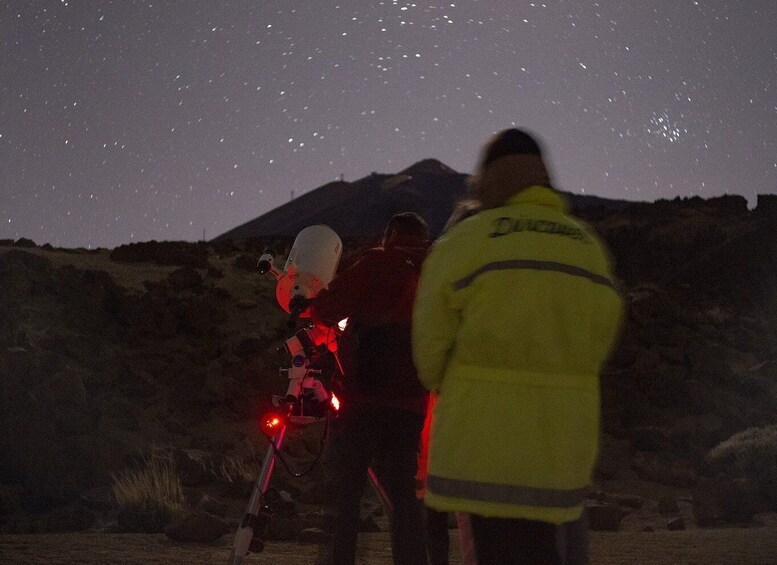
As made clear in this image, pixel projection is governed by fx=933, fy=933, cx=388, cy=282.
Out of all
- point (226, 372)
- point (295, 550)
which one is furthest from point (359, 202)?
point (295, 550)

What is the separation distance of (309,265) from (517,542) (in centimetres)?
205

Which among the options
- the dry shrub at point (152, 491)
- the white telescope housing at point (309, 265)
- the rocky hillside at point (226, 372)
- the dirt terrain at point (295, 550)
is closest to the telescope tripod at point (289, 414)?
the white telescope housing at point (309, 265)

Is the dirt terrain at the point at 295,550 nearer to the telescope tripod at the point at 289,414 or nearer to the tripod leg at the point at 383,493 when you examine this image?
the telescope tripod at the point at 289,414

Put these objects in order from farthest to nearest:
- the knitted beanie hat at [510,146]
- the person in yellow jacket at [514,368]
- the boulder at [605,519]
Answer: the boulder at [605,519], the knitted beanie hat at [510,146], the person in yellow jacket at [514,368]

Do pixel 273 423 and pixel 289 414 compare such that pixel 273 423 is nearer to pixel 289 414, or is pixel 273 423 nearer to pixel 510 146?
pixel 289 414

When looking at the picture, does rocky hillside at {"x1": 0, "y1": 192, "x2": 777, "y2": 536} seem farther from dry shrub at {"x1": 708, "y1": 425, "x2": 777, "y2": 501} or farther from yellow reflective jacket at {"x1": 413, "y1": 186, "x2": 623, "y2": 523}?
yellow reflective jacket at {"x1": 413, "y1": 186, "x2": 623, "y2": 523}

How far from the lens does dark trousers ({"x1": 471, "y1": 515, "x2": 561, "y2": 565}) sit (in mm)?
2182

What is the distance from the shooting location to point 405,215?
3.75m

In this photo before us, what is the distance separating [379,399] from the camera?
3.53 m

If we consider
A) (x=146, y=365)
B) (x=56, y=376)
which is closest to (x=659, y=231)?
(x=146, y=365)

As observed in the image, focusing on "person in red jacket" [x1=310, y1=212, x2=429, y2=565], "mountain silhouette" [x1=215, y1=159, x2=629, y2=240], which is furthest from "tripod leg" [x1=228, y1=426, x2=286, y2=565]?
"mountain silhouette" [x1=215, y1=159, x2=629, y2=240]

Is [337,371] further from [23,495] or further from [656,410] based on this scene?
[656,410]

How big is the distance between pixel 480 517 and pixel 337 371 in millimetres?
1744

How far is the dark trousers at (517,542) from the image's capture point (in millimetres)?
2182
